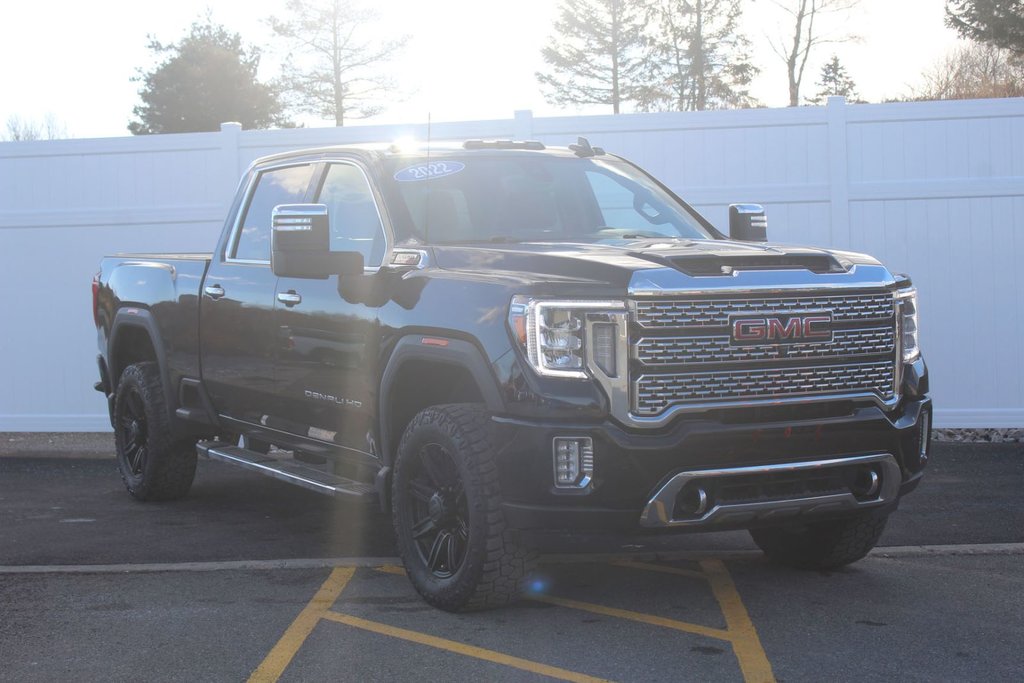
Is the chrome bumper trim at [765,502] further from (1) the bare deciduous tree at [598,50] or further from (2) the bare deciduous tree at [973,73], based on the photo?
(1) the bare deciduous tree at [598,50]

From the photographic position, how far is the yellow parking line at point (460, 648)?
462 centimetres

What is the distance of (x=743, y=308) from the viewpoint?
16.5 ft

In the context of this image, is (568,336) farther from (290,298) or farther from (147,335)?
(147,335)

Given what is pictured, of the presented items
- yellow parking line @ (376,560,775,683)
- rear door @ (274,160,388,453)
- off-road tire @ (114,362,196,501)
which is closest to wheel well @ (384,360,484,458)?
rear door @ (274,160,388,453)

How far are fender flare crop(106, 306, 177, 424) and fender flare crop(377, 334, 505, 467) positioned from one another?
2.65 m

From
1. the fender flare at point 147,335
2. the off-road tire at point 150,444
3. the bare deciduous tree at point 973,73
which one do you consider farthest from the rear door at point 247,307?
the bare deciduous tree at point 973,73

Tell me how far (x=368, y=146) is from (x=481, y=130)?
4.51 meters

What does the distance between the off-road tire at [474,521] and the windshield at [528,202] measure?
1034mm

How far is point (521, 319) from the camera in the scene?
4.96m

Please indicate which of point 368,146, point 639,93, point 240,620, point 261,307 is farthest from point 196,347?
point 639,93

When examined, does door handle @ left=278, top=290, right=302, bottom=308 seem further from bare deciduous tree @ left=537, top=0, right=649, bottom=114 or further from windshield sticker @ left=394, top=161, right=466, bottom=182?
bare deciduous tree @ left=537, top=0, right=649, bottom=114

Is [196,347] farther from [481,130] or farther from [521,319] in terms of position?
[481,130]

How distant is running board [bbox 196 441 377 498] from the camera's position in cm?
605

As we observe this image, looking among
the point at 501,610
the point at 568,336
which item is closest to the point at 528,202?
the point at 568,336
